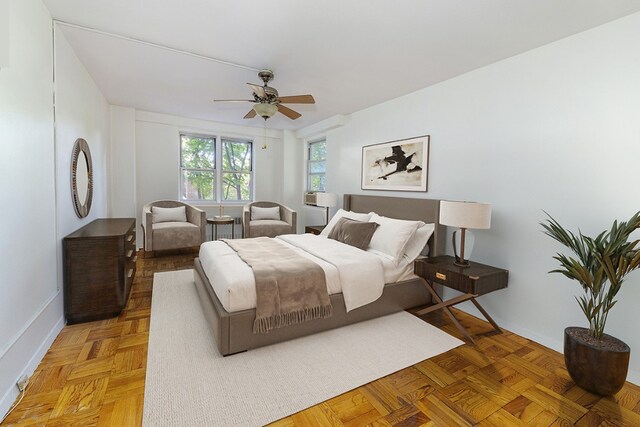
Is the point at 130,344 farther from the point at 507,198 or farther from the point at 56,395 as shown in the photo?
the point at 507,198

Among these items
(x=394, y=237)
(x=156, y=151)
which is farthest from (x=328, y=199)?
(x=156, y=151)

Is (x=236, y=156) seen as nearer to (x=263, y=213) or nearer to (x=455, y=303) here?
(x=263, y=213)

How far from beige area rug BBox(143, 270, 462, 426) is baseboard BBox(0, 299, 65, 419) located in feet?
2.16

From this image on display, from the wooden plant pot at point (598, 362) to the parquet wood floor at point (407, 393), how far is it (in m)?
0.09

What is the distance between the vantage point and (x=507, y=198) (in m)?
2.74

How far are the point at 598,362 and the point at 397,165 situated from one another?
2.75m

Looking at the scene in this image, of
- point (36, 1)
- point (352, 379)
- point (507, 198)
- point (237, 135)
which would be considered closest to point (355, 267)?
point (352, 379)

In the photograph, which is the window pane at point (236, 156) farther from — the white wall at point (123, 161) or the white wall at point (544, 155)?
the white wall at point (544, 155)

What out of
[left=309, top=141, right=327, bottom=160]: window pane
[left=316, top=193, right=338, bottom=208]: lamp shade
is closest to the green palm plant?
[left=316, top=193, right=338, bottom=208]: lamp shade

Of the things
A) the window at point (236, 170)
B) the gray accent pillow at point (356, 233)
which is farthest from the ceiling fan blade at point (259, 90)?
the window at point (236, 170)

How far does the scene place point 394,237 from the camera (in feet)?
10.3

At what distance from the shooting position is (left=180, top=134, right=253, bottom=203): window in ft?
19.5

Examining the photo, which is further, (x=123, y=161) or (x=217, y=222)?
(x=217, y=222)

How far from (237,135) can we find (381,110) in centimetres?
331
